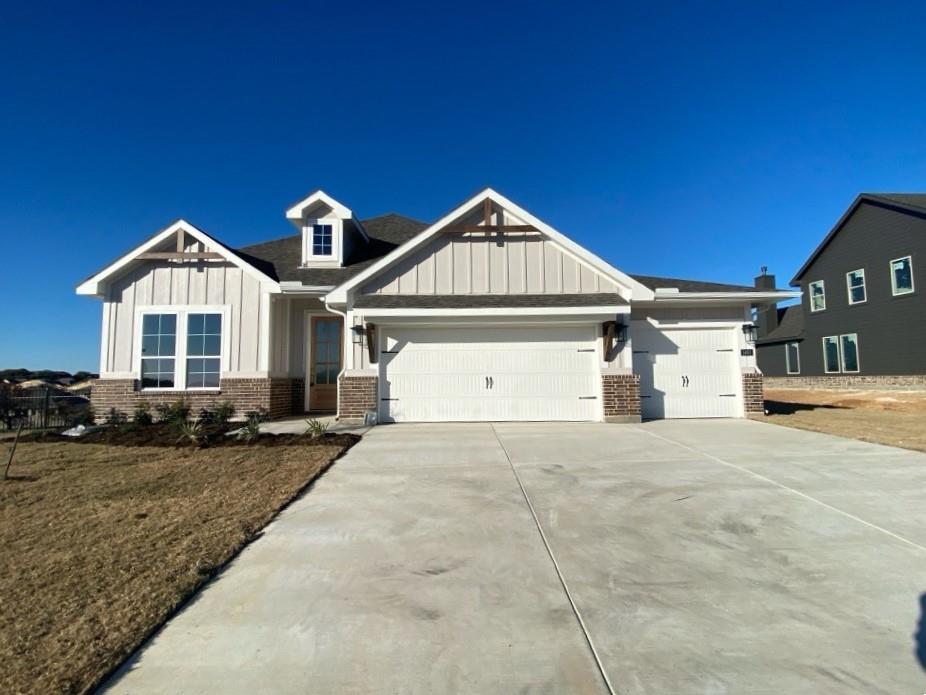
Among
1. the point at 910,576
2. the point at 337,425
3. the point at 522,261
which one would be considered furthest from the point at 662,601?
the point at 522,261

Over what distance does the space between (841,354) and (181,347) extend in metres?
25.4

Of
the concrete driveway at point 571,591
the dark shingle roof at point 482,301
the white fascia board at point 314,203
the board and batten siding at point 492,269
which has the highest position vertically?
the white fascia board at point 314,203

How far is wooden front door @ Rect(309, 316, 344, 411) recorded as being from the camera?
12477 mm

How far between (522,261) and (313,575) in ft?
28.5

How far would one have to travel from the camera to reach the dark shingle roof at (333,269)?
1238 centimetres

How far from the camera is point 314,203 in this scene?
1319 centimetres

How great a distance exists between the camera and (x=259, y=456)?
695 cm

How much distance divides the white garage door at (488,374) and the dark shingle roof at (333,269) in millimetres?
3000

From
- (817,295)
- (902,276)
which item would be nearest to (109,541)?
(902,276)

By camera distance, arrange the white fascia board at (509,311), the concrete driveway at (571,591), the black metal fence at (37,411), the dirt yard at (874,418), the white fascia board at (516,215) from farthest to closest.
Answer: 1. the black metal fence at (37,411)
2. the white fascia board at (516,215)
3. the white fascia board at (509,311)
4. the dirt yard at (874,418)
5. the concrete driveway at (571,591)

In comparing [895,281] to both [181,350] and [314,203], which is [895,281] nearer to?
[314,203]

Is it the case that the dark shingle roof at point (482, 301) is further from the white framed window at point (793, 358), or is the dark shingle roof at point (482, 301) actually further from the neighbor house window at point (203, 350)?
the white framed window at point (793, 358)

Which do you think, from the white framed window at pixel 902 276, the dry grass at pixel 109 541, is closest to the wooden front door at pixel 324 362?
the dry grass at pixel 109 541

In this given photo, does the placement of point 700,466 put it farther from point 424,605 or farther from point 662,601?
point 424,605
